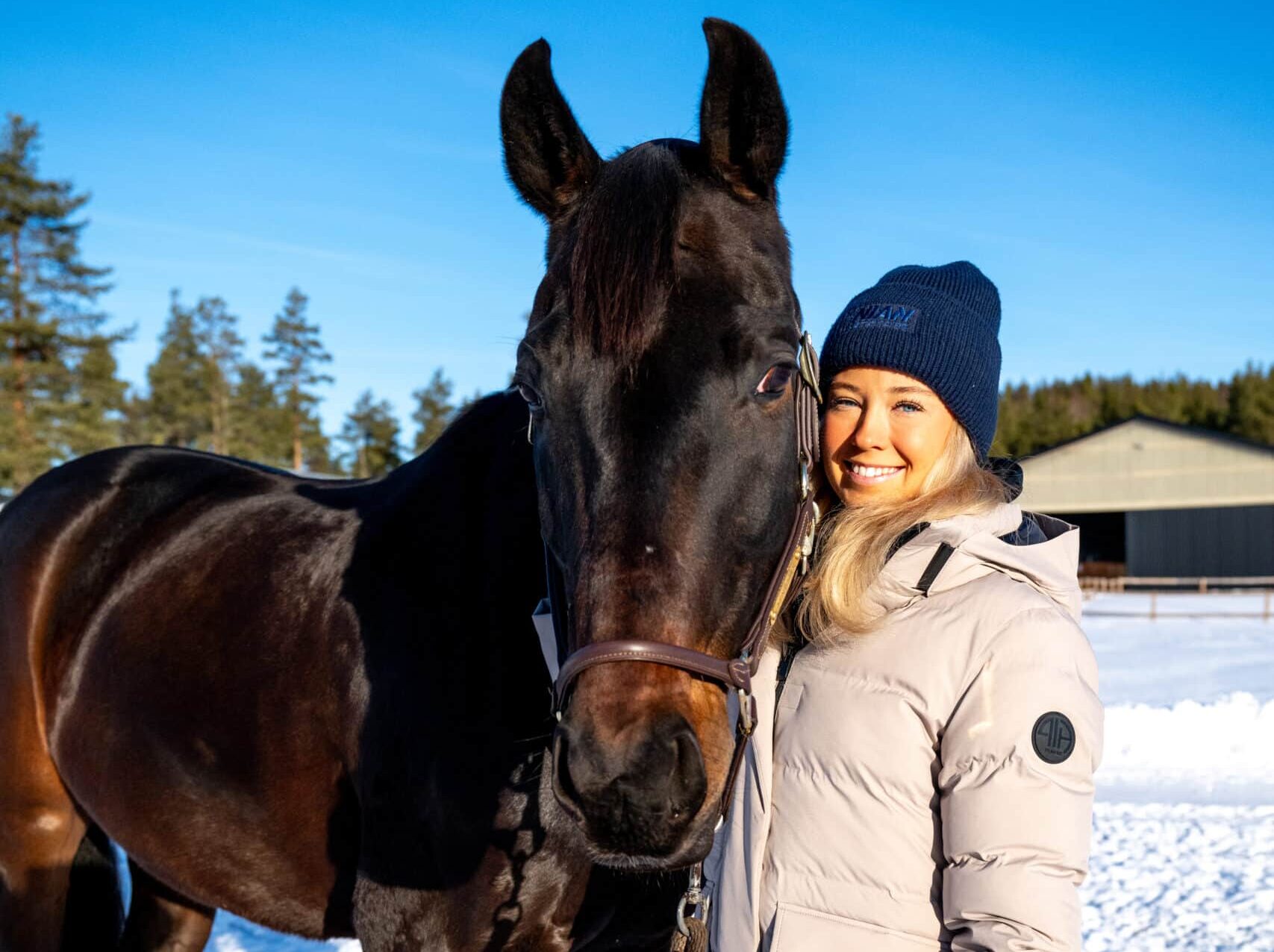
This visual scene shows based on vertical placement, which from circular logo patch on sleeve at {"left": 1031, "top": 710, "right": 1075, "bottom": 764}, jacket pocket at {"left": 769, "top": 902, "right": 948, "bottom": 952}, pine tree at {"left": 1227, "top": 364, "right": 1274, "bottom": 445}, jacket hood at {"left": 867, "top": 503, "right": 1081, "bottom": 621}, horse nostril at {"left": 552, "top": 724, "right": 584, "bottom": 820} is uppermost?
pine tree at {"left": 1227, "top": 364, "right": 1274, "bottom": 445}

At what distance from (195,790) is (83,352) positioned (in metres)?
29.6

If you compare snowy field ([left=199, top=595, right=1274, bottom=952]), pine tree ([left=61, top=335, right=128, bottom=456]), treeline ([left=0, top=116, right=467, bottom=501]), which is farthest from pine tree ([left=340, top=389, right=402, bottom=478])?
snowy field ([left=199, top=595, right=1274, bottom=952])

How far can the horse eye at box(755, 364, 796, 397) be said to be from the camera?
176 centimetres

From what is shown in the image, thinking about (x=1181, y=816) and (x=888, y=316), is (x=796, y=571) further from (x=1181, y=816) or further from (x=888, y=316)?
(x=1181, y=816)

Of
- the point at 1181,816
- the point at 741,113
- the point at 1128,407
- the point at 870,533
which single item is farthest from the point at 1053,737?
the point at 1128,407

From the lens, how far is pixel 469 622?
2348 mm

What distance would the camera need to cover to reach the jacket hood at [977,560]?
5.54 feet

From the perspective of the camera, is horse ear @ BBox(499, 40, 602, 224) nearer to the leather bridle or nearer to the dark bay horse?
the dark bay horse

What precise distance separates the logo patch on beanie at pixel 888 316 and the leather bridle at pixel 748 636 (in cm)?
13

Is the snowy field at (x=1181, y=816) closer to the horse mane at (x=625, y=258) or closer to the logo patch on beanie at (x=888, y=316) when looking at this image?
the logo patch on beanie at (x=888, y=316)

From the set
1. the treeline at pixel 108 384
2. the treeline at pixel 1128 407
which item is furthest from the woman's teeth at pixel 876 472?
the treeline at pixel 1128 407

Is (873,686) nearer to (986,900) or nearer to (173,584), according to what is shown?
(986,900)

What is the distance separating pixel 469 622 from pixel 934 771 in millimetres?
1162

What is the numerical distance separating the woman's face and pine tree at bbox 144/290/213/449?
138 feet
